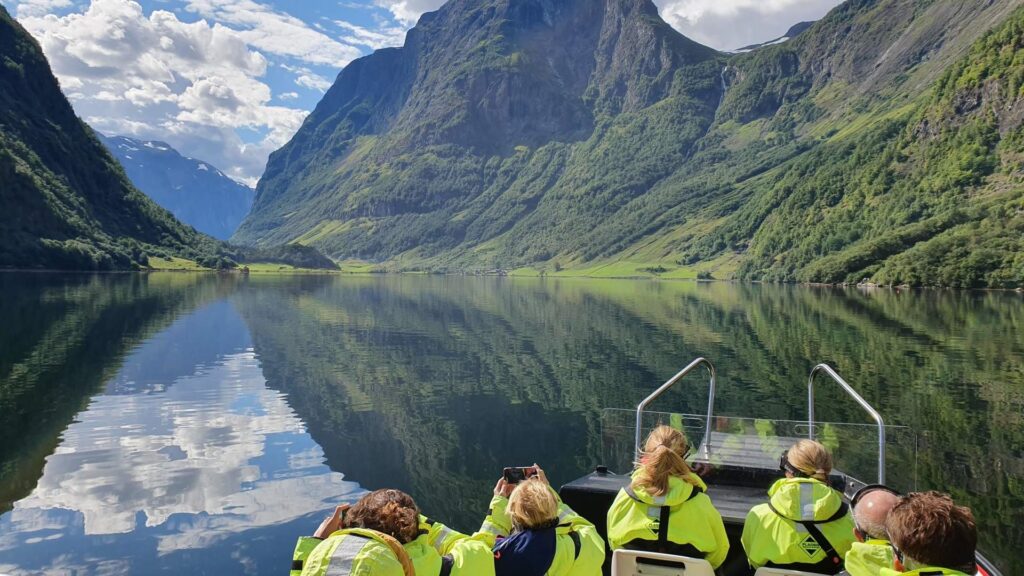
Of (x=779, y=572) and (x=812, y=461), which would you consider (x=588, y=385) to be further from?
(x=779, y=572)

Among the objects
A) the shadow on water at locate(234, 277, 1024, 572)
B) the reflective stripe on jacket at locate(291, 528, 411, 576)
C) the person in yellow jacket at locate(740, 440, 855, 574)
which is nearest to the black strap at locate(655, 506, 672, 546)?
the person in yellow jacket at locate(740, 440, 855, 574)

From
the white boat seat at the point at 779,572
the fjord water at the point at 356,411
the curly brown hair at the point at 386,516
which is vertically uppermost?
the curly brown hair at the point at 386,516

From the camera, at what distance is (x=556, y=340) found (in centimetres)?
6328

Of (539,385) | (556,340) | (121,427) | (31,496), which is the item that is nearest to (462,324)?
(556,340)

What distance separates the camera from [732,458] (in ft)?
39.6

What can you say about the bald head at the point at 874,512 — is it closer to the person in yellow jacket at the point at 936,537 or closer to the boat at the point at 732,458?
the person in yellow jacket at the point at 936,537

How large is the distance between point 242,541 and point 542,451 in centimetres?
1213

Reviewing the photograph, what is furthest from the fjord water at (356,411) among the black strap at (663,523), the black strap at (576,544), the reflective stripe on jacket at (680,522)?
the black strap at (576,544)

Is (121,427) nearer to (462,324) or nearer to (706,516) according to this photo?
(706,516)

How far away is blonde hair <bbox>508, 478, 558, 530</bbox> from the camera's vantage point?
24.8 feet

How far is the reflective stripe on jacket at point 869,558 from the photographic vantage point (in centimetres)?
680

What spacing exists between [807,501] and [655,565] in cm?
192

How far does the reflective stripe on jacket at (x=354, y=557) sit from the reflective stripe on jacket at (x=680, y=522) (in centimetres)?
321

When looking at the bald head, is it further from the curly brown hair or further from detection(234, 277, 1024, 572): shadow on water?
the curly brown hair
